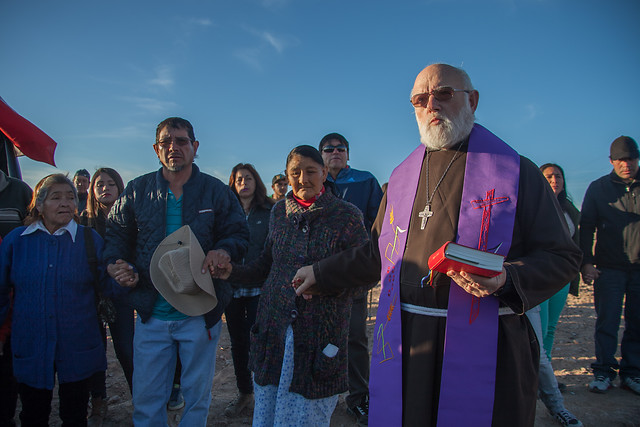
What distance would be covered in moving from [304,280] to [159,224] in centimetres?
135

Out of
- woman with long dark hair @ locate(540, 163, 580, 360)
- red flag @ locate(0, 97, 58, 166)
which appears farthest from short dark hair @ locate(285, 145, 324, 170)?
red flag @ locate(0, 97, 58, 166)

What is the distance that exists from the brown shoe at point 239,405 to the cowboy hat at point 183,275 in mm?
1710

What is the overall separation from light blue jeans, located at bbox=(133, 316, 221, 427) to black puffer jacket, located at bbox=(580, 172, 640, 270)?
479 centimetres

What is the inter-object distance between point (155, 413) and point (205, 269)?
3.73 ft

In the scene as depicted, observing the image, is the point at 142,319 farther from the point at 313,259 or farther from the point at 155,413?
the point at 313,259

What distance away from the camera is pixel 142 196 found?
3.09 meters

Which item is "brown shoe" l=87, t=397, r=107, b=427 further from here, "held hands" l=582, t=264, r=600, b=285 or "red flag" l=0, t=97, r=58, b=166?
"held hands" l=582, t=264, r=600, b=285

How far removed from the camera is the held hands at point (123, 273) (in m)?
2.78

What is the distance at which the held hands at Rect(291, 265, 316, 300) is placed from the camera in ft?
7.56

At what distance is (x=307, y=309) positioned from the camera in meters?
2.48

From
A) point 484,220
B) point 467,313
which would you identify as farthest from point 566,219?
point 467,313

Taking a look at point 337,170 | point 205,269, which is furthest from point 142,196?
point 337,170

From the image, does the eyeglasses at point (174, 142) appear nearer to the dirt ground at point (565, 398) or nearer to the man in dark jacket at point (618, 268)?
→ the dirt ground at point (565, 398)

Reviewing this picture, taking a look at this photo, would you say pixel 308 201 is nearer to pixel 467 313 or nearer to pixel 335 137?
pixel 467 313
